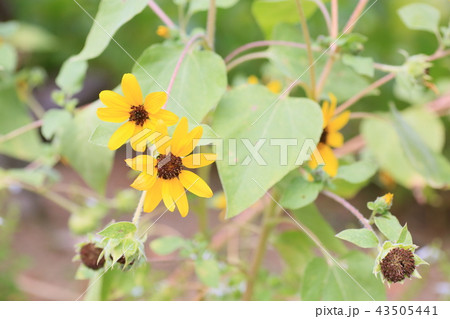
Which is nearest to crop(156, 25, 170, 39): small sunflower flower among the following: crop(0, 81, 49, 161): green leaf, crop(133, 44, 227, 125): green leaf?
crop(133, 44, 227, 125): green leaf

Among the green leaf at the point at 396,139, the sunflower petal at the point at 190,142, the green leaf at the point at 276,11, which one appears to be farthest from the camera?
the green leaf at the point at 396,139

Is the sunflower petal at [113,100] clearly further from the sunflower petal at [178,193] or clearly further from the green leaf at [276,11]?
the green leaf at [276,11]

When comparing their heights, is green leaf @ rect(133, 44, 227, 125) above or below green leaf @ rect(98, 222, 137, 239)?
above

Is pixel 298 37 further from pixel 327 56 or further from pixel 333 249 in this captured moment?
pixel 333 249

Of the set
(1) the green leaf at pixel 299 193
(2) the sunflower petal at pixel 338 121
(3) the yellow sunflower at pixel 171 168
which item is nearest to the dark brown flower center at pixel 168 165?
(3) the yellow sunflower at pixel 171 168

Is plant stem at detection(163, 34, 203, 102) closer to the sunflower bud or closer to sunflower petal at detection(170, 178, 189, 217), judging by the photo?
sunflower petal at detection(170, 178, 189, 217)
